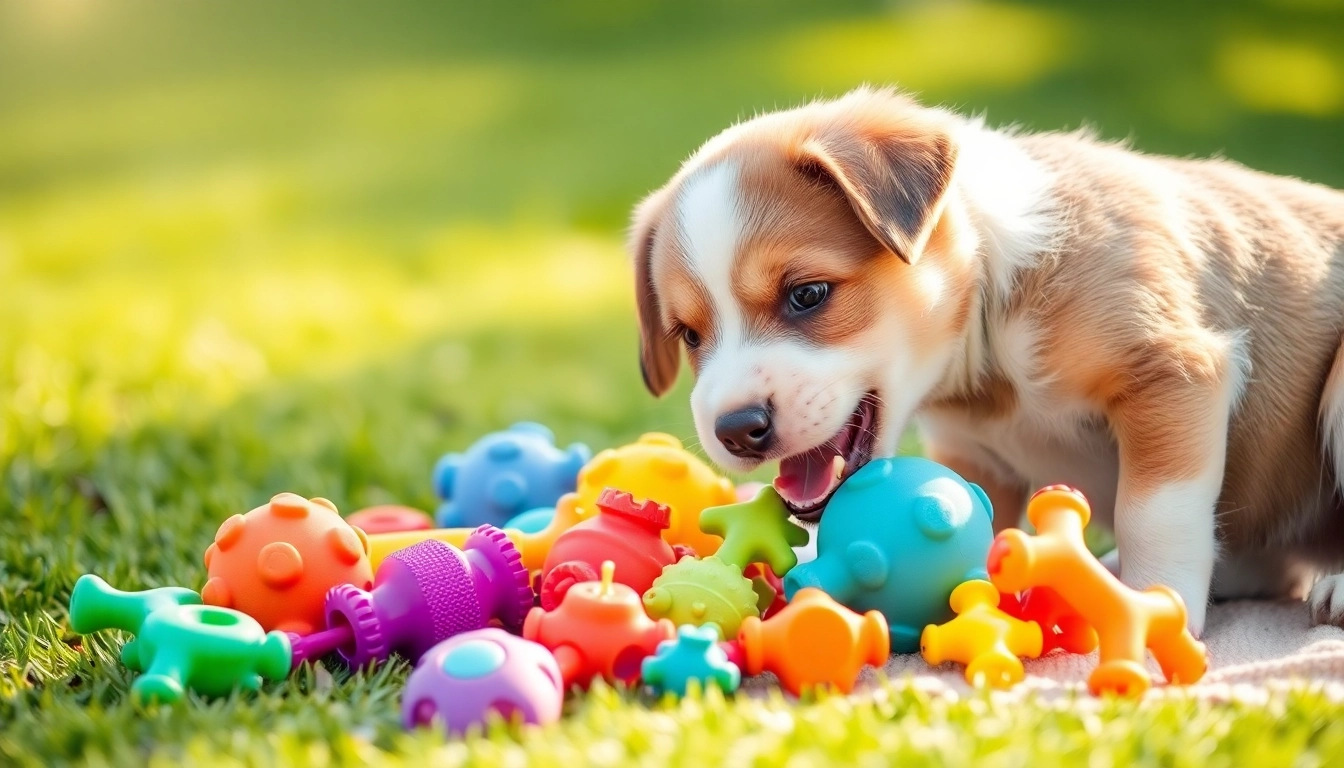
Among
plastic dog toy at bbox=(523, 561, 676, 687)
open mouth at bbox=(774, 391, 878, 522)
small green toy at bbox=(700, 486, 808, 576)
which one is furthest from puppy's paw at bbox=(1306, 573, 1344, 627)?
plastic dog toy at bbox=(523, 561, 676, 687)

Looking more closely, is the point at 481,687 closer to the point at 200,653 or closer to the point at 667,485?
the point at 200,653

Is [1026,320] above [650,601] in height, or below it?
above

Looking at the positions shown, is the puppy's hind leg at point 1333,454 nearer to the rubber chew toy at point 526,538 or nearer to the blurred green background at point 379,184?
the rubber chew toy at point 526,538

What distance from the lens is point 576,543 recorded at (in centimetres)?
310

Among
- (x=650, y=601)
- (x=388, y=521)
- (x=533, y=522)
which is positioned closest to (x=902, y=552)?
(x=650, y=601)

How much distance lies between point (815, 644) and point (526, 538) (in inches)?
41.1

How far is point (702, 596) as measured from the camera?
2.91m

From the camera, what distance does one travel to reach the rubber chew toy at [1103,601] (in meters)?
2.65

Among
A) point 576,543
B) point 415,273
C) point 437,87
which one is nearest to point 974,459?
point 576,543

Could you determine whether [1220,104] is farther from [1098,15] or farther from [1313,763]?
[1313,763]

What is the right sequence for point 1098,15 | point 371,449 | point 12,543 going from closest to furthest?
point 12,543 → point 371,449 → point 1098,15

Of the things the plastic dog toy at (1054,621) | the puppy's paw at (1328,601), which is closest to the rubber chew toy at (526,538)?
the plastic dog toy at (1054,621)

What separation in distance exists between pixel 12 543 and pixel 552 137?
8961 mm

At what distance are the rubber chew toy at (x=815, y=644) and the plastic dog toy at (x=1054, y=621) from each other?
0.46 meters
